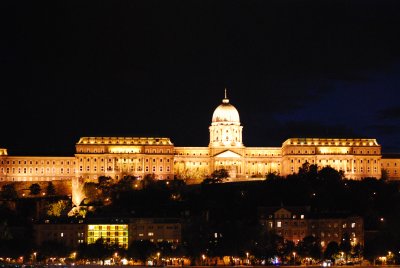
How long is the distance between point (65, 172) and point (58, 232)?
4610cm

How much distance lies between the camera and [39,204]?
14762cm

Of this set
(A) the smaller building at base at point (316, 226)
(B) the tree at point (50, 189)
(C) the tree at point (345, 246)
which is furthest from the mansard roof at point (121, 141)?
(C) the tree at point (345, 246)

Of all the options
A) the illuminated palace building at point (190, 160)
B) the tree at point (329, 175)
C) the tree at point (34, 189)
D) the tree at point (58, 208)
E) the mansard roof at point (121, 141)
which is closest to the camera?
the tree at point (58, 208)

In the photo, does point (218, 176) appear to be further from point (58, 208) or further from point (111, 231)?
point (111, 231)

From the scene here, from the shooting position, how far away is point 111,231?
12456 cm

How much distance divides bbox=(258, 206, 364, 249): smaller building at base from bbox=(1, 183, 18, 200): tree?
43.6 m

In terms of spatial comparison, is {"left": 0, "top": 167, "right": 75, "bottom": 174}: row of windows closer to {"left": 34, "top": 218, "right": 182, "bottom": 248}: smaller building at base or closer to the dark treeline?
the dark treeline

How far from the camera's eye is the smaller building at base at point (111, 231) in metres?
123

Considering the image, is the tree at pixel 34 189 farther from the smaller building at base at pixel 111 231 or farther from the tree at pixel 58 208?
the smaller building at base at pixel 111 231

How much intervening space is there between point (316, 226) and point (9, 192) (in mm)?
51543

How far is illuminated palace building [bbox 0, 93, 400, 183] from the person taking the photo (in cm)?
16888

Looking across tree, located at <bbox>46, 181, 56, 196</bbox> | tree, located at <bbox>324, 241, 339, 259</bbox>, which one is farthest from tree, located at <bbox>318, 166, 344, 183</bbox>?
tree, located at <bbox>46, 181, 56, 196</bbox>

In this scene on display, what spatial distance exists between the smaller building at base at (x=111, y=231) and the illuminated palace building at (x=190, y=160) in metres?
41.3

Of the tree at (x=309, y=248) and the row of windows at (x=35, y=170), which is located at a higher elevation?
the row of windows at (x=35, y=170)
